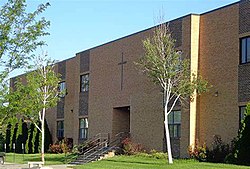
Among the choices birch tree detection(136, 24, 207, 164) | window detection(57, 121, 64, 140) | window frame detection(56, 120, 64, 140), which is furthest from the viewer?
window detection(57, 121, 64, 140)

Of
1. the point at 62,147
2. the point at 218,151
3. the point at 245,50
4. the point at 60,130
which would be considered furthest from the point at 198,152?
the point at 60,130

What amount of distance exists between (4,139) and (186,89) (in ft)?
132

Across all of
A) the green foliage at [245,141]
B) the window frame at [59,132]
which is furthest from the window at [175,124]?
the window frame at [59,132]

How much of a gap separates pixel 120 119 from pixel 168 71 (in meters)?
13.8

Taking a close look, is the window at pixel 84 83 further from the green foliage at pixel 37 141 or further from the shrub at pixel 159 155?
the shrub at pixel 159 155

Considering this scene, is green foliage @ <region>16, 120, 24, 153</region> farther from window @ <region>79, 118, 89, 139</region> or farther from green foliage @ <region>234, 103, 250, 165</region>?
green foliage @ <region>234, 103, 250, 165</region>

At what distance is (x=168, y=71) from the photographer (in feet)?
103

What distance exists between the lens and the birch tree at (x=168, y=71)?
Result: 31.4 m

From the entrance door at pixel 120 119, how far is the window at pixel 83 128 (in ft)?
15.7

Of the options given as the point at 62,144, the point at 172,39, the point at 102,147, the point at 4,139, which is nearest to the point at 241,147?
the point at 172,39

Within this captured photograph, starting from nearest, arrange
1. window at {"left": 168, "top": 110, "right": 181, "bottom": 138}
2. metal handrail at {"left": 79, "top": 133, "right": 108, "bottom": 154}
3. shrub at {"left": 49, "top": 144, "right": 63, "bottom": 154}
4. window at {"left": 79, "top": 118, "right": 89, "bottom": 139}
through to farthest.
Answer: window at {"left": 168, "top": 110, "right": 181, "bottom": 138} → metal handrail at {"left": 79, "top": 133, "right": 108, "bottom": 154} → window at {"left": 79, "top": 118, "right": 89, "bottom": 139} → shrub at {"left": 49, "top": 144, "right": 63, "bottom": 154}

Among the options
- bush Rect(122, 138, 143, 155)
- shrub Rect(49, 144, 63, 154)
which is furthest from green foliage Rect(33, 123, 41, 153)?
bush Rect(122, 138, 143, 155)

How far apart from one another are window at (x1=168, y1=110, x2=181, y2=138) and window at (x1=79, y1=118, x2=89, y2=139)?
542 inches

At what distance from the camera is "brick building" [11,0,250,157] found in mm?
31359
